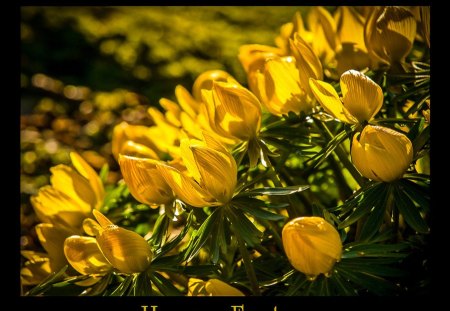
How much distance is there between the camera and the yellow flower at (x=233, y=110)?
924mm

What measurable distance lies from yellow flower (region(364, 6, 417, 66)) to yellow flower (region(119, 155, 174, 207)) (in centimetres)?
40

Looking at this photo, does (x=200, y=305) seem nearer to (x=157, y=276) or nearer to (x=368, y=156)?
(x=157, y=276)

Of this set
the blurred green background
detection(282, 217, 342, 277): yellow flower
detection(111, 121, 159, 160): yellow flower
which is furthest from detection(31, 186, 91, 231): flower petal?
the blurred green background

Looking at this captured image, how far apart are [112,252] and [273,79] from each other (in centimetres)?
35

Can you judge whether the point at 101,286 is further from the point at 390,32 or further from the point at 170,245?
the point at 390,32

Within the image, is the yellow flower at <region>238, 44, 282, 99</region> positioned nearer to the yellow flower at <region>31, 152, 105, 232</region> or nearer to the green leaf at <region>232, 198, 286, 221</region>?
the green leaf at <region>232, 198, 286, 221</region>

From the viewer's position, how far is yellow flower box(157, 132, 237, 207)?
847 millimetres

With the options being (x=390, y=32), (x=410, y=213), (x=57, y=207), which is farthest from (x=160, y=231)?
(x=390, y=32)

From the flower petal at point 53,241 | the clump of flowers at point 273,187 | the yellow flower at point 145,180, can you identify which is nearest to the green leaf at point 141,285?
the clump of flowers at point 273,187

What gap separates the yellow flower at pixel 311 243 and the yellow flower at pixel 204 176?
0.11 meters

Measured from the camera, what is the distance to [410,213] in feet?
2.73

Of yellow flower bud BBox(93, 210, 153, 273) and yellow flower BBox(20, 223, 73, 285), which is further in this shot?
yellow flower BBox(20, 223, 73, 285)

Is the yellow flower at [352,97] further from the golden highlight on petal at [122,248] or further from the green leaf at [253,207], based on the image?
the golden highlight on petal at [122,248]

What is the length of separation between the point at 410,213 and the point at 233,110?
281 millimetres
